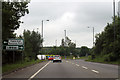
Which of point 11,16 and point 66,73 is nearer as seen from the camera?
point 66,73

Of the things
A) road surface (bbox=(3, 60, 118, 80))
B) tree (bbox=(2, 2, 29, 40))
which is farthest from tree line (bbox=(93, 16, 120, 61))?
tree (bbox=(2, 2, 29, 40))

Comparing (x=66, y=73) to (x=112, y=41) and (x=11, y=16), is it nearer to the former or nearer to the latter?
(x=11, y=16)

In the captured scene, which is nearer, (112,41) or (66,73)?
(66,73)

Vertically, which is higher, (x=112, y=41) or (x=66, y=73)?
(x=112, y=41)

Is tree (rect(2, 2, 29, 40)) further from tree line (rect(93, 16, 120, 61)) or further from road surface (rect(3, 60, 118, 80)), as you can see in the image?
tree line (rect(93, 16, 120, 61))

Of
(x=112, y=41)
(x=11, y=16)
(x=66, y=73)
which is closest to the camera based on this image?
(x=66, y=73)

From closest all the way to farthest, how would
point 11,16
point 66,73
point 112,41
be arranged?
point 66,73, point 11,16, point 112,41

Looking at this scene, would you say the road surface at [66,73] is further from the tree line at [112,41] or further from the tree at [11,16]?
the tree line at [112,41]

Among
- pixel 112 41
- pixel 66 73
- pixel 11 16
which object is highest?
pixel 11 16

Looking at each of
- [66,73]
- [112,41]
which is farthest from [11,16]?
[112,41]

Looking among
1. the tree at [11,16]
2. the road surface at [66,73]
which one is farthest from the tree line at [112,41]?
the tree at [11,16]

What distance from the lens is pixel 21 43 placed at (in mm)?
30109

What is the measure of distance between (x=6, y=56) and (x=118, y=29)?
25135mm

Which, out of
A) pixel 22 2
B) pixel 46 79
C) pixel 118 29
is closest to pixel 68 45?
pixel 118 29
